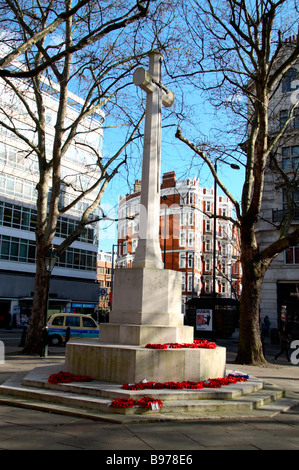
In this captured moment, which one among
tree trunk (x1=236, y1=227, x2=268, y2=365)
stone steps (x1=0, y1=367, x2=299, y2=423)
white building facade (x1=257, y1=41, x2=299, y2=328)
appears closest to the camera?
stone steps (x1=0, y1=367, x2=299, y2=423)

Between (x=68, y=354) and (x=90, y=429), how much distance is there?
3142 millimetres

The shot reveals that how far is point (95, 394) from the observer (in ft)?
24.5

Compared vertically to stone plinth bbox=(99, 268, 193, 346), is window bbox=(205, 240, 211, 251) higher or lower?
higher

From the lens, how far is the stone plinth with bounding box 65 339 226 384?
7863 mm

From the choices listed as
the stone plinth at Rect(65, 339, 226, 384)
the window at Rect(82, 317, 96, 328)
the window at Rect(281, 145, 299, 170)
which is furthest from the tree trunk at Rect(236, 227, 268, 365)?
the window at Rect(281, 145, 299, 170)

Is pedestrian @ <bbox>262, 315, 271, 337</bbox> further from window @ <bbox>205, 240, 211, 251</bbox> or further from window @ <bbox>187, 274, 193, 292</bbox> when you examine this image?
window @ <bbox>205, 240, 211, 251</bbox>

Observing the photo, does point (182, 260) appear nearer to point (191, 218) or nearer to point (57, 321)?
point (191, 218)

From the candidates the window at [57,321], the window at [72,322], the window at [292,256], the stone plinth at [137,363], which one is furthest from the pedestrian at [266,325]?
the stone plinth at [137,363]

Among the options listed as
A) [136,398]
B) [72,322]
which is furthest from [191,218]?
[136,398]

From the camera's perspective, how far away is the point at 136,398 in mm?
7027

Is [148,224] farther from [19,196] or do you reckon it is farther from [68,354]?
[19,196]

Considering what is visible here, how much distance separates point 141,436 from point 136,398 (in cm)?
145

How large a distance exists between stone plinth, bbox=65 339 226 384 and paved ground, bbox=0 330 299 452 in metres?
1.56
